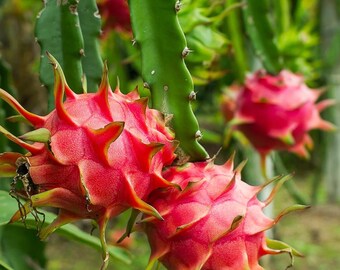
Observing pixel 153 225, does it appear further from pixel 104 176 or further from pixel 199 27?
pixel 199 27

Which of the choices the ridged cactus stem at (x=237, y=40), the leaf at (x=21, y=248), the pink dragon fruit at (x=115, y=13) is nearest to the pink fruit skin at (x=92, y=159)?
the leaf at (x=21, y=248)

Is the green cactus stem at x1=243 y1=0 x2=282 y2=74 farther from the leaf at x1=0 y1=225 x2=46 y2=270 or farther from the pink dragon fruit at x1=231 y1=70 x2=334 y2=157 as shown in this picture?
the leaf at x1=0 y1=225 x2=46 y2=270

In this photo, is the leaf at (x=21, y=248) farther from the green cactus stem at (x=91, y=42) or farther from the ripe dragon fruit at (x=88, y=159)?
the ripe dragon fruit at (x=88, y=159)

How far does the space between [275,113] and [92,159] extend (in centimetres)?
75

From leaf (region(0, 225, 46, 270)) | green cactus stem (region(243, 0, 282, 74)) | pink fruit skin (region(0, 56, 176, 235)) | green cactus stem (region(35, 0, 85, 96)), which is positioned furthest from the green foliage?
green cactus stem (region(243, 0, 282, 74))

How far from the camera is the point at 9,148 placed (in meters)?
1.14

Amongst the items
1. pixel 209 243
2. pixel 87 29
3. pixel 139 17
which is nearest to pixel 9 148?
pixel 87 29

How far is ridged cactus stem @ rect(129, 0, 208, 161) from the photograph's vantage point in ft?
2.60

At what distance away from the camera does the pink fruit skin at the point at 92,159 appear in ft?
2.20

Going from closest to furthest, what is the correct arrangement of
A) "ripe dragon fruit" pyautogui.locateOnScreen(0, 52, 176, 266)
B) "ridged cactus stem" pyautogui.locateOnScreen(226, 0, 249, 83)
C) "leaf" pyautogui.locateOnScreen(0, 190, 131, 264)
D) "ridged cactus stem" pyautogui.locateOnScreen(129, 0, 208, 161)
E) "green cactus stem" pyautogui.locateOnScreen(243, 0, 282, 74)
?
"ripe dragon fruit" pyautogui.locateOnScreen(0, 52, 176, 266), "ridged cactus stem" pyautogui.locateOnScreen(129, 0, 208, 161), "leaf" pyautogui.locateOnScreen(0, 190, 131, 264), "green cactus stem" pyautogui.locateOnScreen(243, 0, 282, 74), "ridged cactus stem" pyautogui.locateOnScreen(226, 0, 249, 83)

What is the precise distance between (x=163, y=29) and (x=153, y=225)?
0.75 feet

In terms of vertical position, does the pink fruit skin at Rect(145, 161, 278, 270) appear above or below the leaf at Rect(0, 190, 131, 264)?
above

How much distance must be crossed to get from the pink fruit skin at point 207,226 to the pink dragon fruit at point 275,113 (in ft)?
2.00

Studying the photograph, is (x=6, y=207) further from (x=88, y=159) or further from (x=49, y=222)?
→ (x=88, y=159)
